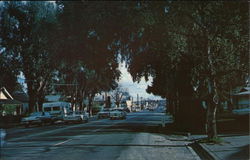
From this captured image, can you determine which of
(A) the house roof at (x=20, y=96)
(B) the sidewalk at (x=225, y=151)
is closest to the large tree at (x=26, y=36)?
(B) the sidewalk at (x=225, y=151)

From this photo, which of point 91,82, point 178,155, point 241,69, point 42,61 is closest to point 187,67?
point 241,69

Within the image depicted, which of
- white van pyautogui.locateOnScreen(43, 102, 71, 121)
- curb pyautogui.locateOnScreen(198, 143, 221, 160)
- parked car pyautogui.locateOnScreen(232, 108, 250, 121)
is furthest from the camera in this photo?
white van pyautogui.locateOnScreen(43, 102, 71, 121)

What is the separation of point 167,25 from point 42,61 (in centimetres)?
3502

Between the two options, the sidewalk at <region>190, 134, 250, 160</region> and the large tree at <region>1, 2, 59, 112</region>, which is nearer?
the sidewalk at <region>190, 134, 250, 160</region>

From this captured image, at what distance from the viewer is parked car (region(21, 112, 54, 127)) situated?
43.0 m

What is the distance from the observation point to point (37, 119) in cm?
4369

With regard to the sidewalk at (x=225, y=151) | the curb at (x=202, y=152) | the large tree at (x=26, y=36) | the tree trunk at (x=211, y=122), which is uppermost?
the large tree at (x=26, y=36)

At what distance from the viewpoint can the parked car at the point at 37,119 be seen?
4300 cm

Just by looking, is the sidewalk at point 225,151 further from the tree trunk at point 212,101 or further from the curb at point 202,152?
the tree trunk at point 212,101

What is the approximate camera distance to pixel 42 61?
167 feet

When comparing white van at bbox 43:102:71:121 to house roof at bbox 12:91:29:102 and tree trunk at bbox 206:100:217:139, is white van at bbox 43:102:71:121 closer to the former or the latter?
tree trunk at bbox 206:100:217:139

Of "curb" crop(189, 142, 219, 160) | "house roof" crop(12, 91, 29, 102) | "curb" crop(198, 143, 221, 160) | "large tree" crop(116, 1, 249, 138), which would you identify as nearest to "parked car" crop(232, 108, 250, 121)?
"large tree" crop(116, 1, 249, 138)

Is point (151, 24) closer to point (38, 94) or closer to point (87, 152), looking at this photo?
point (87, 152)

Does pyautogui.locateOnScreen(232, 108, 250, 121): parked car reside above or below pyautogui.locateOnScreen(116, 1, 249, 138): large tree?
below
